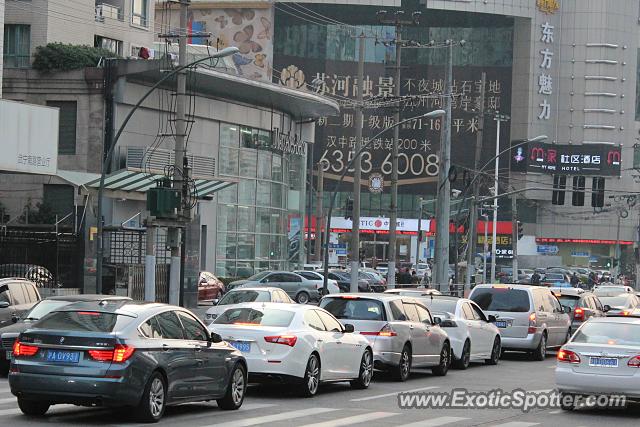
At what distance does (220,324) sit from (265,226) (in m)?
47.2

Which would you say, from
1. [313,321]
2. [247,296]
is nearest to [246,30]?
[247,296]

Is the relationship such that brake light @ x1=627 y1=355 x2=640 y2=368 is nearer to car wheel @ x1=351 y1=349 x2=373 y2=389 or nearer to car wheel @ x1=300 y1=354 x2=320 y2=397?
car wheel @ x1=300 y1=354 x2=320 y2=397

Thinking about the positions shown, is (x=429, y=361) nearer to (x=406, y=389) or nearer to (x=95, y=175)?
(x=406, y=389)

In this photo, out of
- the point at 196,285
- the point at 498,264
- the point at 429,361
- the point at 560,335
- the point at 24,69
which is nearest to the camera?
the point at 429,361

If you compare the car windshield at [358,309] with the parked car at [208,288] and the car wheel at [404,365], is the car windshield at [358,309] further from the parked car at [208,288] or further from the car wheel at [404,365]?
the parked car at [208,288]

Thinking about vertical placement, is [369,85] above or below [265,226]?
above

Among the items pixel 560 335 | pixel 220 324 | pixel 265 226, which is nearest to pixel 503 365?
pixel 560 335

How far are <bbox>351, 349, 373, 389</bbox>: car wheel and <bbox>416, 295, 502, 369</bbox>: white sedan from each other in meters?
4.28

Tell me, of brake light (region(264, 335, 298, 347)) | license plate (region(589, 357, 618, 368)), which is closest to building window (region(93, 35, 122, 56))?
brake light (region(264, 335, 298, 347))

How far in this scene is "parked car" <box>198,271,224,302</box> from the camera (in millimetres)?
52325

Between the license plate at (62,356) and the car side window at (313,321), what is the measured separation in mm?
5576

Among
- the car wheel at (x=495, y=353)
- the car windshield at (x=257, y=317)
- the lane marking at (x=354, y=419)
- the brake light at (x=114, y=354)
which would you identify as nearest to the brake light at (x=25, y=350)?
the brake light at (x=114, y=354)

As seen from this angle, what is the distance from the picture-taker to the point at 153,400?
15461 mm

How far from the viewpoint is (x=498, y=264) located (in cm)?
11431
